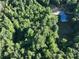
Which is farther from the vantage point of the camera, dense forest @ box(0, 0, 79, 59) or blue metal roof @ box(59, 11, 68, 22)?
blue metal roof @ box(59, 11, 68, 22)

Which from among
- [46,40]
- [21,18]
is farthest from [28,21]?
[46,40]

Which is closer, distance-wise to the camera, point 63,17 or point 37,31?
point 37,31

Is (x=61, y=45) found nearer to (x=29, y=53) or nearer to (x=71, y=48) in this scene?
(x=71, y=48)

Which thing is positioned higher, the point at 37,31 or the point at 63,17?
the point at 63,17

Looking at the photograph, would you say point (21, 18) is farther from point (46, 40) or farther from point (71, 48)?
point (71, 48)

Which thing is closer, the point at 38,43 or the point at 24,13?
the point at 38,43

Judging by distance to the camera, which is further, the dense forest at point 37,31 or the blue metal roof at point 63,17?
the blue metal roof at point 63,17

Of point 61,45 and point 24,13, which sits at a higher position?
point 24,13
